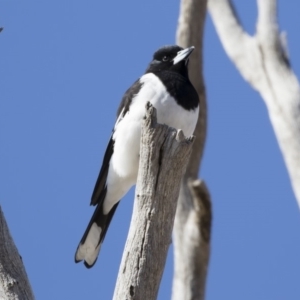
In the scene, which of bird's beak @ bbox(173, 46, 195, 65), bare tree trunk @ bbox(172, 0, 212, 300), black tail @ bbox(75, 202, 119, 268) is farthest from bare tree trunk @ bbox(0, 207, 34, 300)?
bird's beak @ bbox(173, 46, 195, 65)

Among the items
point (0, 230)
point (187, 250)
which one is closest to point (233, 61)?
point (187, 250)

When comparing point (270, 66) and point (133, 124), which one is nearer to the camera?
point (133, 124)

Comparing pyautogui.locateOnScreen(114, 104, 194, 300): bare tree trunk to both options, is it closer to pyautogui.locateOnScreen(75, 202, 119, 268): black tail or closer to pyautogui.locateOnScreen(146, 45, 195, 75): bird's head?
pyautogui.locateOnScreen(75, 202, 119, 268): black tail

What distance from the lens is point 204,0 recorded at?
289 inches

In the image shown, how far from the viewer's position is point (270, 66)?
23.3 feet

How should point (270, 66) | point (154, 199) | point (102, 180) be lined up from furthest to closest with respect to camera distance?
point (270, 66), point (102, 180), point (154, 199)

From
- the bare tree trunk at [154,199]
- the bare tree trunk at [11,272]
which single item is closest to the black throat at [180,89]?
the bare tree trunk at [154,199]

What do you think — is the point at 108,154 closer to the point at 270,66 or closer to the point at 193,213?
the point at 193,213

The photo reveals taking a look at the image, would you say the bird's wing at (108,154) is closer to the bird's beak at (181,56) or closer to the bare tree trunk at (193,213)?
the bird's beak at (181,56)

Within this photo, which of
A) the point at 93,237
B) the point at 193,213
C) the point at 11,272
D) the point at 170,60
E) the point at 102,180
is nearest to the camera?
the point at 11,272

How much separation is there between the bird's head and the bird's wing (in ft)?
0.92

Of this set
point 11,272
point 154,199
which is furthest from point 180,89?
point 11,272

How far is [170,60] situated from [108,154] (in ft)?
2.35

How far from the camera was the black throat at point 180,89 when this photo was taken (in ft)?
17.3
